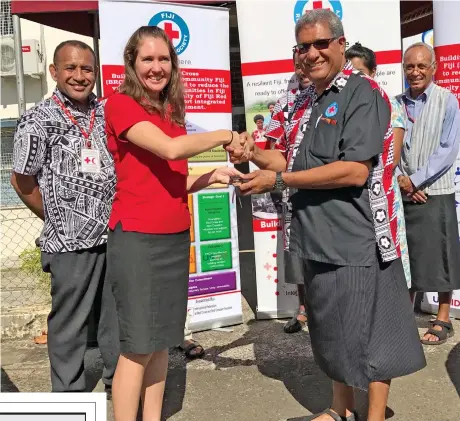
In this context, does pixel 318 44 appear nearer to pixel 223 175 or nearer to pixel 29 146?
pixel 223 175

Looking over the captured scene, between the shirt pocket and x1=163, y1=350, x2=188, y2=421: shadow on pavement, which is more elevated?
the shirt pocket

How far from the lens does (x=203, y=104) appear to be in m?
4.42

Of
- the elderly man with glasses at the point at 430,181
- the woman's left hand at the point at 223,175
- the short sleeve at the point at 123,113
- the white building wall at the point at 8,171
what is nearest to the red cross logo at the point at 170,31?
the woman's left hand at the point at 223,175

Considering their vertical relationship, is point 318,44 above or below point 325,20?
below

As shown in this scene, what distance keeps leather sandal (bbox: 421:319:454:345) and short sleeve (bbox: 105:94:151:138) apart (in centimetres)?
287

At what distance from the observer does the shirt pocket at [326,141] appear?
8.32 feet

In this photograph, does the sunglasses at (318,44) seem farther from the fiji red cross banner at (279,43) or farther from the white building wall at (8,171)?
the white building wall at (8,171)

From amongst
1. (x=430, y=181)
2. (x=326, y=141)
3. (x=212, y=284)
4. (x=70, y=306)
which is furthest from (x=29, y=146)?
(x=430, y=181)

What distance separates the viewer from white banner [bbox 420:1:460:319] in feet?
14.8

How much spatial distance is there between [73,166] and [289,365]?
6.60 feet

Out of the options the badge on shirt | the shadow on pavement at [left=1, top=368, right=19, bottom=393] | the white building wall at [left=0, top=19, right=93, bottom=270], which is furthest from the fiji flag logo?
the white building wall at [left=0, top=19, right=93, bottom=270]

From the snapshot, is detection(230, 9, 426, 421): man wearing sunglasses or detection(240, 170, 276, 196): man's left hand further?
detection(240, 170, 276, 196): man's left hand

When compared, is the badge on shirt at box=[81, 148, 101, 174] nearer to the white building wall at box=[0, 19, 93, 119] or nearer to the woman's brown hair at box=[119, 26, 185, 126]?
the woman's brown hair at box=[119, 26, 185, 126]

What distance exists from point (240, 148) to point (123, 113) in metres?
0.61
